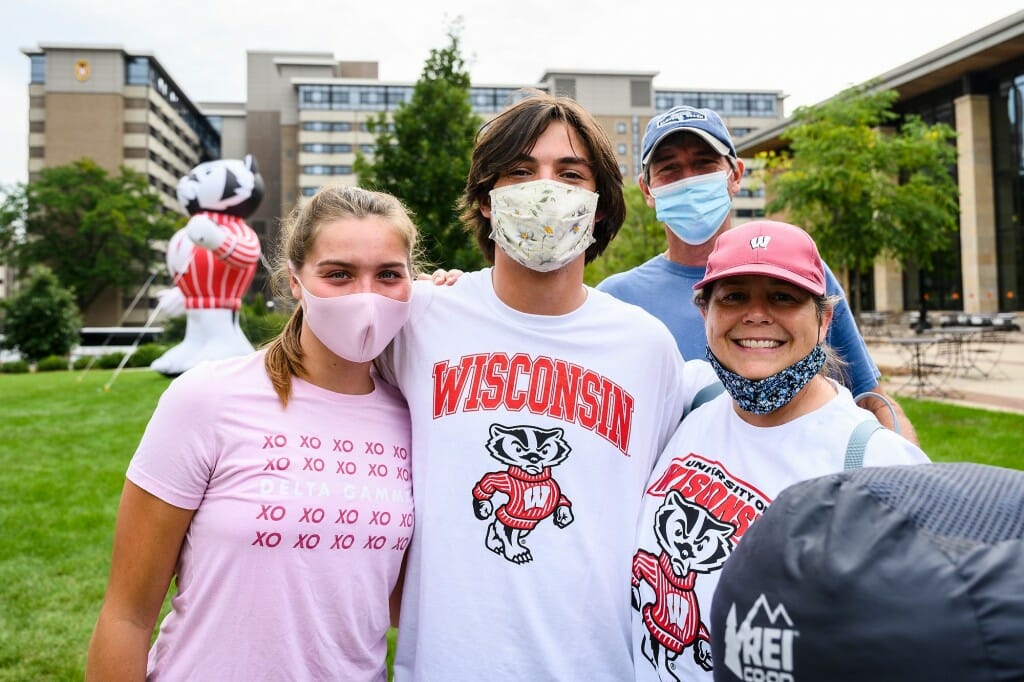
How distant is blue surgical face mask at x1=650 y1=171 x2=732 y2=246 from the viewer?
306cm

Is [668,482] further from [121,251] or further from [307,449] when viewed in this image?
[121,251]

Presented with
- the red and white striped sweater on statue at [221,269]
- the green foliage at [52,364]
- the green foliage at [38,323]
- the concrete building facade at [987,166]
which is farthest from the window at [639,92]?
the red and white striped sweater on statue at [221,269]

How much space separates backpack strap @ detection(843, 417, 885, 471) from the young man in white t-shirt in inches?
25.4

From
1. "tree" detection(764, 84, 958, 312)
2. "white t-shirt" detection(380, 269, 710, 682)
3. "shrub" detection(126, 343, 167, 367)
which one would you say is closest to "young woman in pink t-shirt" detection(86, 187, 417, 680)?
"white t-shirt" detection(380, 269, 710, 682)

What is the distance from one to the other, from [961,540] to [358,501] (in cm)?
160

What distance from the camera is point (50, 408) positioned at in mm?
14844

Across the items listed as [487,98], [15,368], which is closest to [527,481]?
[15,368]

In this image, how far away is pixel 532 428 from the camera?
2.14 m

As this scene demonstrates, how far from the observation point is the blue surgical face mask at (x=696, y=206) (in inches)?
120

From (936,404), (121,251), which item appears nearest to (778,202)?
(936,404)

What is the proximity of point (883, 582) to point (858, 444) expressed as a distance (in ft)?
3.39

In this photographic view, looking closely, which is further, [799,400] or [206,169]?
[206,169]

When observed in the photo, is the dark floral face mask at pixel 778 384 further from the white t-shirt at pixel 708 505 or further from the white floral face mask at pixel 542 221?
the white floral face mask at pixel 542 221

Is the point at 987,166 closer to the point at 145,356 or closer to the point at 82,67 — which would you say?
the point at 145,356
